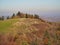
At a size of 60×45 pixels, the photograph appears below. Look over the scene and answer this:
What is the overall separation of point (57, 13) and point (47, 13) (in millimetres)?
280

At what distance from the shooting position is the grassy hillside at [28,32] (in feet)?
10.1

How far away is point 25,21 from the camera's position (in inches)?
127

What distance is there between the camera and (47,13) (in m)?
3.33

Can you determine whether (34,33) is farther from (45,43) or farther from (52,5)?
(52,5)

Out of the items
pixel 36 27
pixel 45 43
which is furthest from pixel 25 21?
pixel 45 43

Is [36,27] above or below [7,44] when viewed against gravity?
above

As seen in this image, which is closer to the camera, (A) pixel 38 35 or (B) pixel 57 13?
(A) pixel 38 35

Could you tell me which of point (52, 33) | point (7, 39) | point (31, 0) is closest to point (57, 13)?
point (52, 33)

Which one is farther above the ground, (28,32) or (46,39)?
(28,32)

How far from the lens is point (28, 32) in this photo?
3133mm

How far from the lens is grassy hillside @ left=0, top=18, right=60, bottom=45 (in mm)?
3066

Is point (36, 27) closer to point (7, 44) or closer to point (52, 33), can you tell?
point (52, 33)

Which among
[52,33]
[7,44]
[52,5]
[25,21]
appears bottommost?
[7,44]

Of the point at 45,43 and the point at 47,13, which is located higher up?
the point at 47,13
